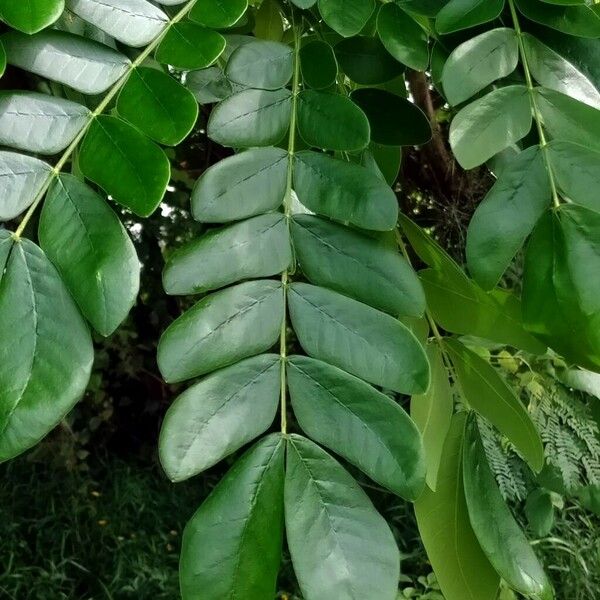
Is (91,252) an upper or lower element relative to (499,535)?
upper

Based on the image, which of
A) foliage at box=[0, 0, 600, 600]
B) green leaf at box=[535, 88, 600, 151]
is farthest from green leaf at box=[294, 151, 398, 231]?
green leaf at box=[535, 88, 600, 151]

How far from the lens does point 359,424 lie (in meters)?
0.35

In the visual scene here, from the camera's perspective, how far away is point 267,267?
40 centimetres

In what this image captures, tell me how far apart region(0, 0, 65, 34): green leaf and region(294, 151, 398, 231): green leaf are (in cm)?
15

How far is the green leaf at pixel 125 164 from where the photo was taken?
0.36m

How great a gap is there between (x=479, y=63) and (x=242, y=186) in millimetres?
152

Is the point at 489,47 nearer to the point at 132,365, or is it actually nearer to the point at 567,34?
the point at 567,34

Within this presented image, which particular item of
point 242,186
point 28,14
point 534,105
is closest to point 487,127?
point 534,105

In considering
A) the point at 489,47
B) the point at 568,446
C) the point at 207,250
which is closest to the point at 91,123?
the point at 207,250

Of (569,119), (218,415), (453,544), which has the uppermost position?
(569,119)

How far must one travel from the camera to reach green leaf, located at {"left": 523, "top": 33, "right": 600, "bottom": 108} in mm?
438

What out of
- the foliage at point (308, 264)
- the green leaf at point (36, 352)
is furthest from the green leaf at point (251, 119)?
the green leaf at point (36, 352)

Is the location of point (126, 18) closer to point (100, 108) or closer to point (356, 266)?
point (100, 108)

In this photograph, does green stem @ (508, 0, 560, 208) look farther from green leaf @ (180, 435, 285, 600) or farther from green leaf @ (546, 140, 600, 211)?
green leaf @ (180, 435, 285, 600)
